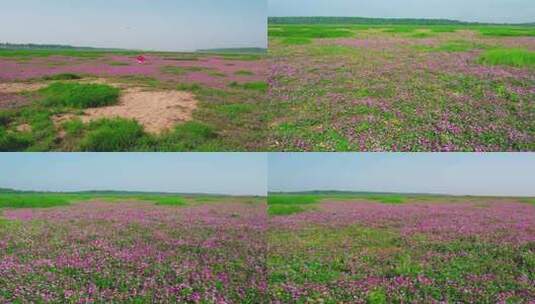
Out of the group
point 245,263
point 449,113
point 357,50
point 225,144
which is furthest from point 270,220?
point 357,50

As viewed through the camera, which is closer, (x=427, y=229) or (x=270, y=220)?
(x=427, y=229)

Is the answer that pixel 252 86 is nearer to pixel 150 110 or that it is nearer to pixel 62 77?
pixel 150 110

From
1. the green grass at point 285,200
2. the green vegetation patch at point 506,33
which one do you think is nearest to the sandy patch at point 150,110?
the green grass at point 285,200

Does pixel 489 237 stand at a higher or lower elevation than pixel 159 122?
lower

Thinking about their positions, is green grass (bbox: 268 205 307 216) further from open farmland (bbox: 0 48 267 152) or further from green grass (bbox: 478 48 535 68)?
green grass (bbox: 478 48 535 68)

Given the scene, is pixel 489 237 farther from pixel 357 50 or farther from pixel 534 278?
pixel 357 50
